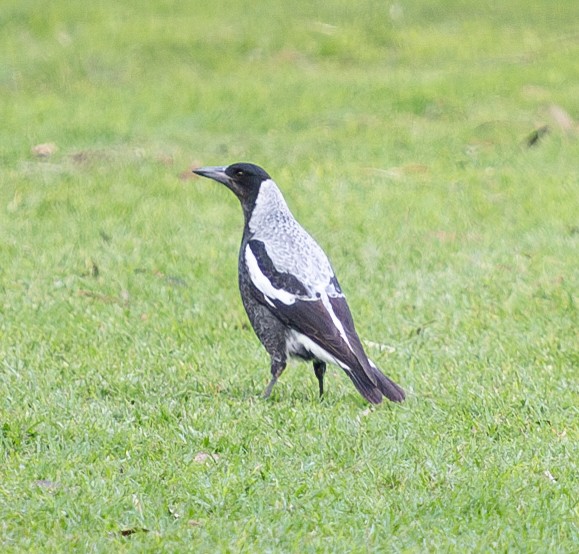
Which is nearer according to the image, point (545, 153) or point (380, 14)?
point (545, 153)

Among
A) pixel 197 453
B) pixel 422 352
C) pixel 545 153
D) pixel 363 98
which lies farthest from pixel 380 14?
pixel 197 453

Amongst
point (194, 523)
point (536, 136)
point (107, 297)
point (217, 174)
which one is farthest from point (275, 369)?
point (536, 136)

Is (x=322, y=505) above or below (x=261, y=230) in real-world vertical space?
below

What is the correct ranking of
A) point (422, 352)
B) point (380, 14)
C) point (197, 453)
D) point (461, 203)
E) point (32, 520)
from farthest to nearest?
point (380, 14)
point (461, 203)
point (422, 352)
point (197, 453)
point (32, 520)

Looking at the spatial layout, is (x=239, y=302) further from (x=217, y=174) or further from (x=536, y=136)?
(x=536, y=136)

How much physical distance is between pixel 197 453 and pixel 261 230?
5.27ft

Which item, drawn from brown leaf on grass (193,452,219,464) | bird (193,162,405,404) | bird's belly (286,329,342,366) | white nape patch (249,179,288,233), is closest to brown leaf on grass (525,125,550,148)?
white nape patch (249,179,288,233)

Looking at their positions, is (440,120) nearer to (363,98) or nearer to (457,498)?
(363,98)

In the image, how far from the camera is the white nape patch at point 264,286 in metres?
6.25

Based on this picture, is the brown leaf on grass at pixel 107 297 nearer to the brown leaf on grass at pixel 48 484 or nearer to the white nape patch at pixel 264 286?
the white nape patch at pixel 264 286

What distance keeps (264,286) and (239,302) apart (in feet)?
6.04

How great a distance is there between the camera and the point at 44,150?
1223 centimetres

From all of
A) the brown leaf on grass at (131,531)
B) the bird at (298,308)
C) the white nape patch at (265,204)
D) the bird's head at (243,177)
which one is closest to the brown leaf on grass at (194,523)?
the brown leaf on grass at (131,531)

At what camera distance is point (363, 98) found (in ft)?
47.4
